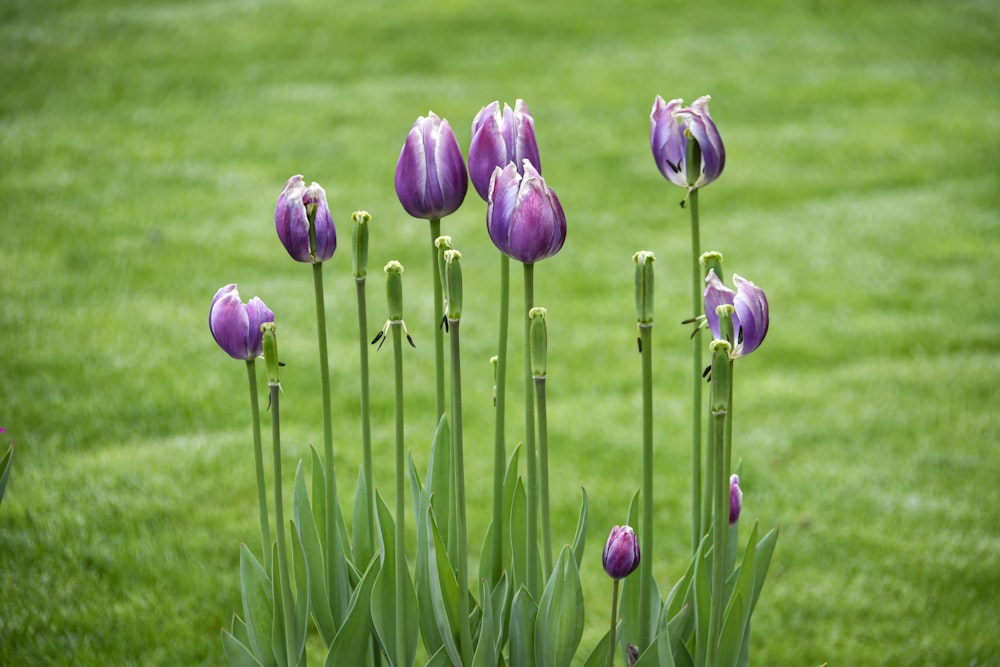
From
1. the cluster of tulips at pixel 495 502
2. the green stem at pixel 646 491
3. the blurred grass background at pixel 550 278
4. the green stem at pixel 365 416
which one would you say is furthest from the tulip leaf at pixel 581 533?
the blurred grass background at pixel 550 278

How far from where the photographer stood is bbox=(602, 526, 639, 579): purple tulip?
6.13 feet

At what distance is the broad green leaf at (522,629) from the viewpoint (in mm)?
1890

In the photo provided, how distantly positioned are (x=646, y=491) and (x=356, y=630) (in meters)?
0.58


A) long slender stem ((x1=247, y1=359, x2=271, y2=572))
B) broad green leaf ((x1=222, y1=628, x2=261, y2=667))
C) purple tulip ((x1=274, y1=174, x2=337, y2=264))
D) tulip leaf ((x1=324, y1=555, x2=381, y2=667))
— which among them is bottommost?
broad green leaf ((x1=222, y1=628, x2=261, y2=667))

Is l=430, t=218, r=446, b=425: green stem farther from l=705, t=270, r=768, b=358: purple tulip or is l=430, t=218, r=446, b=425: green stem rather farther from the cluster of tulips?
l=705, t=270, r=768, b=358: purple tulip

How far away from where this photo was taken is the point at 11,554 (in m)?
3.18

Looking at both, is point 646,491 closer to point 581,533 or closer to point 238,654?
point 581,533

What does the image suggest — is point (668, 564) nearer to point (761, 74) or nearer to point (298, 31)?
point (761, 74)

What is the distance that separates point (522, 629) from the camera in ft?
6.28

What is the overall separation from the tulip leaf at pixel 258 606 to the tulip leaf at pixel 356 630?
194mm

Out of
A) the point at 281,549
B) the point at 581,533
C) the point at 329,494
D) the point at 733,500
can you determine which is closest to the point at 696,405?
the point at 733,500

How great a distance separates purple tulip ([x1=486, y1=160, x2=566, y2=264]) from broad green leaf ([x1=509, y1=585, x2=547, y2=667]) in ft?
2.05

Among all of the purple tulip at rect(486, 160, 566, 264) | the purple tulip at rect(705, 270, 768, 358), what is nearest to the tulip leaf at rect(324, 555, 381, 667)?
the purple tulip at rect(486, 160, 566, 264)

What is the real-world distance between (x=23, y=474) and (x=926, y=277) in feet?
14.6
